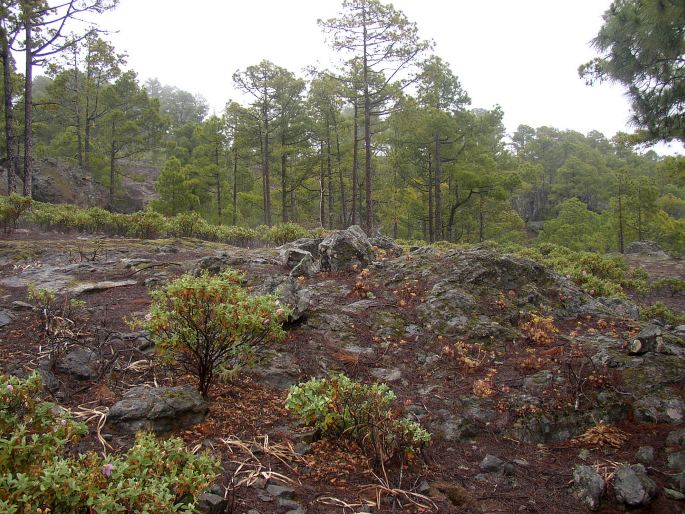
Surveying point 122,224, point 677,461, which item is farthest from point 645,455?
point 122,224

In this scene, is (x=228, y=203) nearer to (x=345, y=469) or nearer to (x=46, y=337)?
(x=46, y=337)

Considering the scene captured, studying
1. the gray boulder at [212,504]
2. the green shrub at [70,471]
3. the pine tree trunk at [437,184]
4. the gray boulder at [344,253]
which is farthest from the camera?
the pine tree trunk at [437,184]

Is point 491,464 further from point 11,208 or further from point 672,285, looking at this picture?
point 672,285

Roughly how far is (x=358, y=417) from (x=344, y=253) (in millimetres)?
5368

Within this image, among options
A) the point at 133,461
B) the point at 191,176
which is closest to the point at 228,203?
the point at 191,176

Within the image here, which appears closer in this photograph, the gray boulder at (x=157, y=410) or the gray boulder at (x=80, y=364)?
the gray boulder at (x=157, y=410)

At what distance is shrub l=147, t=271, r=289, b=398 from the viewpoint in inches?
146

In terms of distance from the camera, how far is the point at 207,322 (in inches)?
151

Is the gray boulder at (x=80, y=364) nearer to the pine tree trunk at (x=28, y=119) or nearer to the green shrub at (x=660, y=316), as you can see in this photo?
the green shrub at (x=660, y=316)

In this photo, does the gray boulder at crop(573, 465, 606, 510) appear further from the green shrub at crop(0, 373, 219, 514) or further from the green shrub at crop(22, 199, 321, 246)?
the green shrub at crop(22, 199, 321, 246)

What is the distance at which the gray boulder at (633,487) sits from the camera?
3256 millimetres

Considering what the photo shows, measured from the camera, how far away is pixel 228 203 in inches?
1041

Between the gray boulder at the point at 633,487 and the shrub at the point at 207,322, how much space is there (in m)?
2.88

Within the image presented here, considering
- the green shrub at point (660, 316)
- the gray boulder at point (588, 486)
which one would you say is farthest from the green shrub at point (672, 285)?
the gray boulder at point (588, 486)
